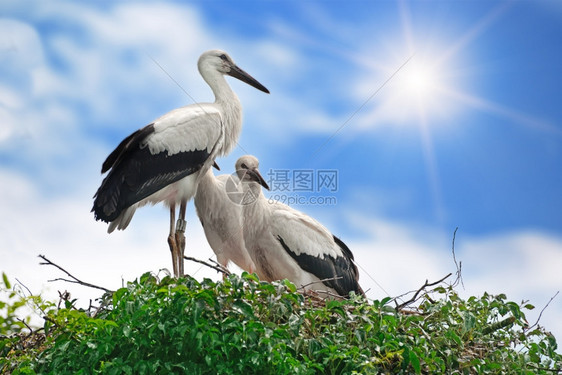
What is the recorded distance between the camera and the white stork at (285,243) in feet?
20.6

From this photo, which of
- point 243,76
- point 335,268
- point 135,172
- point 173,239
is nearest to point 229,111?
point 243,76

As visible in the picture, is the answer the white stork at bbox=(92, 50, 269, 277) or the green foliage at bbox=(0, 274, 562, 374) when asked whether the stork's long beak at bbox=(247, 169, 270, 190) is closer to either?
the white stork at bbox=(92, 50, 269, 277)

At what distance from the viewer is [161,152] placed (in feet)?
20.4

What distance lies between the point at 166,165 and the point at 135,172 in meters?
0.29

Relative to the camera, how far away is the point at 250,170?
20.9ft

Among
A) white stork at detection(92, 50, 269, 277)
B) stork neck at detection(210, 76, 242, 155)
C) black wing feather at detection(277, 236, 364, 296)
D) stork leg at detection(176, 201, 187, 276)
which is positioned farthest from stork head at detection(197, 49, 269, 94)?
black wing feather at detection(277, 236, 364, 296)

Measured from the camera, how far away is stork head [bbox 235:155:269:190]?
6344 millimetres

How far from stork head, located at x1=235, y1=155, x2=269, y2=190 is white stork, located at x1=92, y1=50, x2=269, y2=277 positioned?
31cm

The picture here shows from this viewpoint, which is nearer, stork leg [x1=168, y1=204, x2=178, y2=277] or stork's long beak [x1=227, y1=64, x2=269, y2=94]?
stork leg [x1=168, y1=204, x2=178, y2=277]

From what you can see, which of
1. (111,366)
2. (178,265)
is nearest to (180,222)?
(178,265)

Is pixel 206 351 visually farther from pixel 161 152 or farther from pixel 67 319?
pixel 161 152

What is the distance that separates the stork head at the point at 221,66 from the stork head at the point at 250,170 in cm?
117

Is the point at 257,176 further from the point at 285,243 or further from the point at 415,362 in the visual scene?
the point at 415,362

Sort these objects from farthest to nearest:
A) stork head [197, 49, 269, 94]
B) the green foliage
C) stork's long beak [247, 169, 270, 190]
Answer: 1. stork head [197, 49, 269, 94]
2. stork's long beak [247, 169, 270, 190]
3. the green foliage
